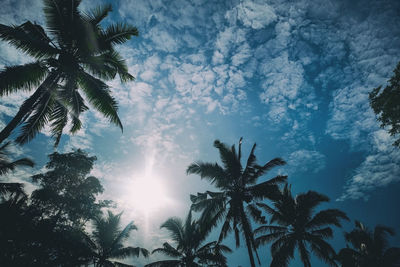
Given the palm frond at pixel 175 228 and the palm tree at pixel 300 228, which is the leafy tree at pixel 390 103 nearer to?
the palm tree at pixel 300 228

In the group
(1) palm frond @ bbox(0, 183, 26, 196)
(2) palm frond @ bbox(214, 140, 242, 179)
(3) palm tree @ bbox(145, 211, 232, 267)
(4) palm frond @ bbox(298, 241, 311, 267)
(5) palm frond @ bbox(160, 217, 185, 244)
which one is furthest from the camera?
(5) palm frond @ bbox(160, 217, 185, 244)

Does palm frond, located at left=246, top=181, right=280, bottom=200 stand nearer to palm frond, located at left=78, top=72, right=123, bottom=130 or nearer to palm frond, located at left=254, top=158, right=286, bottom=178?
palm frond, located at left=254, top=158, right=286, bottom=178

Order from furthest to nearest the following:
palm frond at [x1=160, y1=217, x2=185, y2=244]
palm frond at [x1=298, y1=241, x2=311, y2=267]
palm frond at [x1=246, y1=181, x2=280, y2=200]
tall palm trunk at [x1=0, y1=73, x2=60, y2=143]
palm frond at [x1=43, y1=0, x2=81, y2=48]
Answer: palm frond at [x1=160, y1=217, x2=185, y2=244]
palm frond at [x1=298, y1=241, x2=311, y2=267]
palm frond at [x1=246, y1=181, x2=280, y2=200]
palm frond at [x1=43, y1=0, x2=81, y2=48]
tall palm trunk at [x1=0, y1=73, x2=60, y2=143]

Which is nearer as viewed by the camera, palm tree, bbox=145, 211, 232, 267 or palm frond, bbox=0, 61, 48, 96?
palm frond, bbox=0, 61, 48, 96

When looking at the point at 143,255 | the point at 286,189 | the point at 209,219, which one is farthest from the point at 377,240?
the point at 143,255

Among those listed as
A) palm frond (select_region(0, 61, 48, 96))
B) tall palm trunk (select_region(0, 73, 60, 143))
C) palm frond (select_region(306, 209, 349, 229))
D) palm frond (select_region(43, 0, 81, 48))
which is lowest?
palm frond (select_region(306, 209, 349, 229))

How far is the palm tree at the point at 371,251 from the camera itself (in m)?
14.4

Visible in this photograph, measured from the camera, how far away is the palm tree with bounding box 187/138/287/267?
10.9m

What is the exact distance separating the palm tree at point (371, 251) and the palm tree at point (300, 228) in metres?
4.39

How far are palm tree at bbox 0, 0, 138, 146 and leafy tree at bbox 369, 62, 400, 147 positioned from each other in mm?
13504

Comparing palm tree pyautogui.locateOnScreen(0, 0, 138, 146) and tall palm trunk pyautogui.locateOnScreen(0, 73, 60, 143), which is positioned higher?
palm tree pyautogui.locateOnScreen(0, 0, 138, 146)

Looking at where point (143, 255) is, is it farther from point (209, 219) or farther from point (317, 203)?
point (317, 203)

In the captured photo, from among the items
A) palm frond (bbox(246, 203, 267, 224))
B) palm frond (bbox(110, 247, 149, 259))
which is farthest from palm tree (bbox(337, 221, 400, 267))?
palm frond (bbox(110, 247, 149, 259))

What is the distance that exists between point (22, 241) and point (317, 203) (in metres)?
22.7
